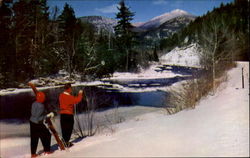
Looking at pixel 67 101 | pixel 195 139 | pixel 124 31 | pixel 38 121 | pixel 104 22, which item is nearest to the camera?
pixel 195 139

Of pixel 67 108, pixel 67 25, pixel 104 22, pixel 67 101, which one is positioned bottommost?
pixel 67 108

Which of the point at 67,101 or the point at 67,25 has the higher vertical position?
the point at 67,25

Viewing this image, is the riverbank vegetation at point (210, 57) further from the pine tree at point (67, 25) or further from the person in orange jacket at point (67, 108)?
the pine tree at point (67, 25)

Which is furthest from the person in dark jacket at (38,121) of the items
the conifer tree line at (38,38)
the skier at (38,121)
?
the conifer tree line at (38,38)

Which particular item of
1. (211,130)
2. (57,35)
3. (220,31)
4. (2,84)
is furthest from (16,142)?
(220,31)

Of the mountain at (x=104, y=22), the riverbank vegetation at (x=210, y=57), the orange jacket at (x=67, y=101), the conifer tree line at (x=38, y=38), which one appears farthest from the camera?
the conifer tree line at (x=38, y=38)

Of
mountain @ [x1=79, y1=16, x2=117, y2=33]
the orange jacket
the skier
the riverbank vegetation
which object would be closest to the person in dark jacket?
the skier

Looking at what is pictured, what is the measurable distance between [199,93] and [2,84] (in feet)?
43.9

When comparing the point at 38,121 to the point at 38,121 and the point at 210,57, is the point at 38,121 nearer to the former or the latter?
the point at 38,121

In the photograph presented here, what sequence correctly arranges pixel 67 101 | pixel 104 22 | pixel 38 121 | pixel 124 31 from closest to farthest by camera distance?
pixel 38 121 → pixel 67 101 → pixel 104 22 → pixel 124 31

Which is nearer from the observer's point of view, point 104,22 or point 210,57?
point 104,22

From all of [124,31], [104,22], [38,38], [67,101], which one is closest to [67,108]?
[67,101]

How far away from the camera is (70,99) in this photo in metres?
5.35

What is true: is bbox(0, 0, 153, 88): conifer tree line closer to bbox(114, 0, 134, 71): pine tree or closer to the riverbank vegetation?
bbox(114, 0, 134, 71): pine tree
